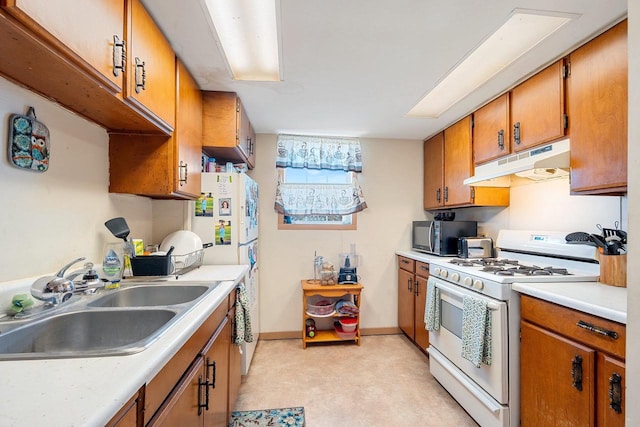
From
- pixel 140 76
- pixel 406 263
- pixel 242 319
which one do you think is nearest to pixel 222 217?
pixel 242 319

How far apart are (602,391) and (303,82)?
2172 mm

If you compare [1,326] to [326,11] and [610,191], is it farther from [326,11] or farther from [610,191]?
[610,191]

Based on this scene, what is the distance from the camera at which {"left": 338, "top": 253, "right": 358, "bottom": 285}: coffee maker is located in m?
3.02

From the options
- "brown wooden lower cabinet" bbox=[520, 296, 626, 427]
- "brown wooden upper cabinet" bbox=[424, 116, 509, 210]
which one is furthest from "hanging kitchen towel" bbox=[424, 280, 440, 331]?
"brown wooden upper cabinet" bbox=[424, 116, 509, 210]

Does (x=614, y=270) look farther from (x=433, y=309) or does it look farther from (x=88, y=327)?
(x=88, y=327)

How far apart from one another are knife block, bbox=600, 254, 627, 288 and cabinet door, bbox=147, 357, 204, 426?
200cm

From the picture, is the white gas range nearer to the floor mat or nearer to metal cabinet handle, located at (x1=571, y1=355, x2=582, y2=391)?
metal cabinet handle, located at (x1=571, y1=355, x2=582, y2=391)

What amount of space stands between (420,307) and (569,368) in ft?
4.79

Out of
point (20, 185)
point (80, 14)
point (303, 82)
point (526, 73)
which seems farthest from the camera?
point (303, 82)

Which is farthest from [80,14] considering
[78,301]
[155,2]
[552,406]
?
[552,406]

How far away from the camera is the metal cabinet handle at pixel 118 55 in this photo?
107 centimetres

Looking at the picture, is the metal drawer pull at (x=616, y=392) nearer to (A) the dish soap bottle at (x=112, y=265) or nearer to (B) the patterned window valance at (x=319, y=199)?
(A) the dish soap bottle at (x=112, y=265)

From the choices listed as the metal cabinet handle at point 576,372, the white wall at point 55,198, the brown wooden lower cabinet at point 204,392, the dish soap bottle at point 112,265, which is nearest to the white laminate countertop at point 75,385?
the brown wooden lower cabinet at point 204,392

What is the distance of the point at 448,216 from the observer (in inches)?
122
